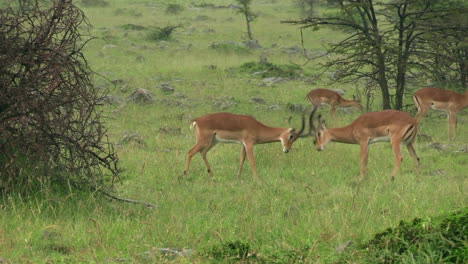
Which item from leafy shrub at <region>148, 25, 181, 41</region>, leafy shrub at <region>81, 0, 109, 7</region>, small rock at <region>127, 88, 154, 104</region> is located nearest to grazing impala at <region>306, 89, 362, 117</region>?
small rock at <region>127, 88, 154, 104</region>

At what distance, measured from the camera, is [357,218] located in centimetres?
582

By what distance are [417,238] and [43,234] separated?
278cm

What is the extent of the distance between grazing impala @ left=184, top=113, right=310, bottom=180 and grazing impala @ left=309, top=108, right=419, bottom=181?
50 cm

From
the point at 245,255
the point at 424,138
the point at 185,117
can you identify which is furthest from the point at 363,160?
the point at 185,117

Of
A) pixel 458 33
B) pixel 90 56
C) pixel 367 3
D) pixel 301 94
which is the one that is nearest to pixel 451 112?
pixel 458 33

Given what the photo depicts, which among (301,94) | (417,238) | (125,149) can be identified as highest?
(417,238)

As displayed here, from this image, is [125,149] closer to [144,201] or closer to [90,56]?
[144,201]

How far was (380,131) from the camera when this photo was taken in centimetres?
949

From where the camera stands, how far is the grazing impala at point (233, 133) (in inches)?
360

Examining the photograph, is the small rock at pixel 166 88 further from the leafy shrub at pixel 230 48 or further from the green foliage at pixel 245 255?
the green foliage at pixel 245 255

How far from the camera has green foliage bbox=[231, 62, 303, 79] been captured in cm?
1934

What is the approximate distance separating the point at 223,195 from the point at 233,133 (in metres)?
1.68

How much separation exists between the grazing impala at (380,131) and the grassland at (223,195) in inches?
13.3

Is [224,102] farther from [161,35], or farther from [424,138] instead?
[161,35]
